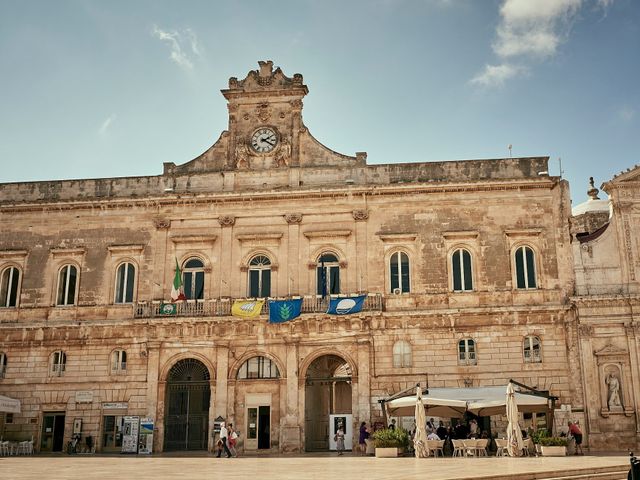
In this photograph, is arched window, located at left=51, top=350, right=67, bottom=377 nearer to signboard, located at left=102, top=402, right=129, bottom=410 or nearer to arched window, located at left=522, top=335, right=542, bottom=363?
signboard, located at left=102, top=402, right=129, bottom=410

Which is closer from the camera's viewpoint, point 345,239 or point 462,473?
point 462,473

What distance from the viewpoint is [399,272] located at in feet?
101

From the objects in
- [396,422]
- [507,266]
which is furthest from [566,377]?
[396,422]

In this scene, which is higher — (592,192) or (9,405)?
(592,192)

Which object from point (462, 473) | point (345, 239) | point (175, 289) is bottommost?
point (462, 473)

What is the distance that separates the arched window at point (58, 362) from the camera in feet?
103

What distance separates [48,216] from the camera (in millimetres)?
33188

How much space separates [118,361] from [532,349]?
16541 mm

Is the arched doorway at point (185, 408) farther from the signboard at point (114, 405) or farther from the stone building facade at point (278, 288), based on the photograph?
the signboard at point (114, 405)

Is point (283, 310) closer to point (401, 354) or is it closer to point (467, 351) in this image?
point (401, 354)

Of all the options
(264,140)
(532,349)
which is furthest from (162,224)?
(532,349)

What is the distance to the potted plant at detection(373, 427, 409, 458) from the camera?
79.4 ft

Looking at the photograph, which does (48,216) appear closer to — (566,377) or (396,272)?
(396,272)

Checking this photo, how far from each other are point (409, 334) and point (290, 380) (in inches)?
197
